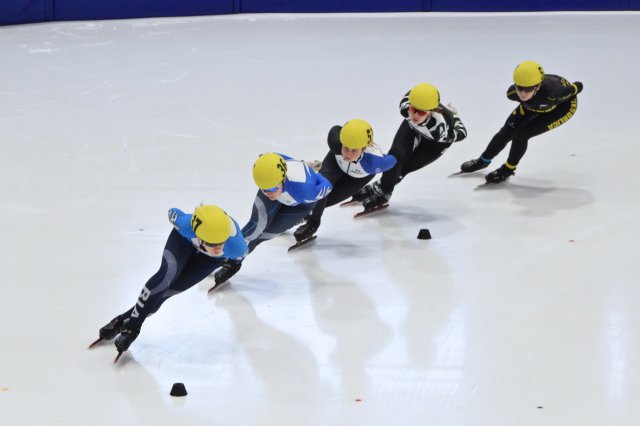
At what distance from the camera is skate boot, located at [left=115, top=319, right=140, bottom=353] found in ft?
14.5

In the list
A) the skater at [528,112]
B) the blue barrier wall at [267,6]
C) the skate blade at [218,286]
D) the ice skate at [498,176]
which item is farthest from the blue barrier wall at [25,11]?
the skate blade at [218,286]

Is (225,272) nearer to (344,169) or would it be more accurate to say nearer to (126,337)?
(126,337)

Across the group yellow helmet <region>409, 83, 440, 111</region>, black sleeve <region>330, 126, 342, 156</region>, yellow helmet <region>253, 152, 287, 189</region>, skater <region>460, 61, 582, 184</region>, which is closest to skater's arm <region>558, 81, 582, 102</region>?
skater <region>460, 61, 582, 184</region>

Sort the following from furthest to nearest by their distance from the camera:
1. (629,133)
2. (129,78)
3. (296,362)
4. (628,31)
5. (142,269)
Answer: (628,31) < (129,78) < (629,133) < (142,269) < (296,362)

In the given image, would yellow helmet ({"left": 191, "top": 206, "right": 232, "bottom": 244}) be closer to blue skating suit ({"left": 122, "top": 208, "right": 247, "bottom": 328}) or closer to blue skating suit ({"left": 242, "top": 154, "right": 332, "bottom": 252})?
blue skating suit ({"left": 122, "top": 208, "right": 247, "bottom": 328})

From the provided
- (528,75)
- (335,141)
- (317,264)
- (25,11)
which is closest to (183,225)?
(317,264)

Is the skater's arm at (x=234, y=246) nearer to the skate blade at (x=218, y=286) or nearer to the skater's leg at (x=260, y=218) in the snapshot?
the skate blade at (x=218, y=286)

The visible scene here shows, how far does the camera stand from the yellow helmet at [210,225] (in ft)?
14.0

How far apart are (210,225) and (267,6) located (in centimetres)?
1113

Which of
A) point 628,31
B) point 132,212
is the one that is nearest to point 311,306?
point 132,212

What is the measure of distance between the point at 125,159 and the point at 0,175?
895 mm

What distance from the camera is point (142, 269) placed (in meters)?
5.45

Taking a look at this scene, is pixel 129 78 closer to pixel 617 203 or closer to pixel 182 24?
pixel 182 24

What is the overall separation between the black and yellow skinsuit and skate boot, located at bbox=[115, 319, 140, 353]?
334cm
